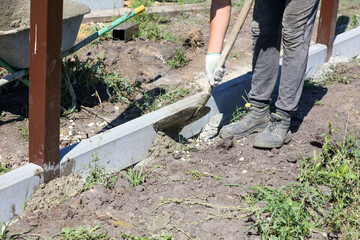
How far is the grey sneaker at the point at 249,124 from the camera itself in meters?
3.54

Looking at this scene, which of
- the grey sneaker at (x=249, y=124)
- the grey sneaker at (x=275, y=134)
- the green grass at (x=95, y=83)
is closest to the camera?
the grey sneaker at (x=275, y=134)

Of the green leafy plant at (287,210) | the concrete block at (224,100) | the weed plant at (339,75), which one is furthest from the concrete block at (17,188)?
the weed plant at (339,75)

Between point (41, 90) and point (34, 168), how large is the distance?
45 centimetres

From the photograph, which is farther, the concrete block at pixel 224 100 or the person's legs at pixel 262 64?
the concrete block at pixel 224 100

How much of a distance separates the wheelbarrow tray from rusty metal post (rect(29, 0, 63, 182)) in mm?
963

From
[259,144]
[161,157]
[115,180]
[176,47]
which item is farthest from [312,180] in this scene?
[176,47]

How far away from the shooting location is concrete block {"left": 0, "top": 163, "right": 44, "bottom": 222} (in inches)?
96.7

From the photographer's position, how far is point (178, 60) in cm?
530

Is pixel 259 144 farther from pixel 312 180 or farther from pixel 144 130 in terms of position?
pixel 144 130

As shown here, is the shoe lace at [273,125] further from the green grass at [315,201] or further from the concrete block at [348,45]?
the concrete block at [348,45]

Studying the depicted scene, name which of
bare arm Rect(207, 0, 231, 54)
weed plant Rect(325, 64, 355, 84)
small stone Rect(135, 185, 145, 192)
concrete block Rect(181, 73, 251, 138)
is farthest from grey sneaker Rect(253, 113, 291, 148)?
weed plant Rect(325, 64, 355, 84)

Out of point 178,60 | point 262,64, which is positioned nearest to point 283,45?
point 262,64

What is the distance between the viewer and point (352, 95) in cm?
418

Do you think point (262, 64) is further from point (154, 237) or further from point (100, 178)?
point (154, 237)
